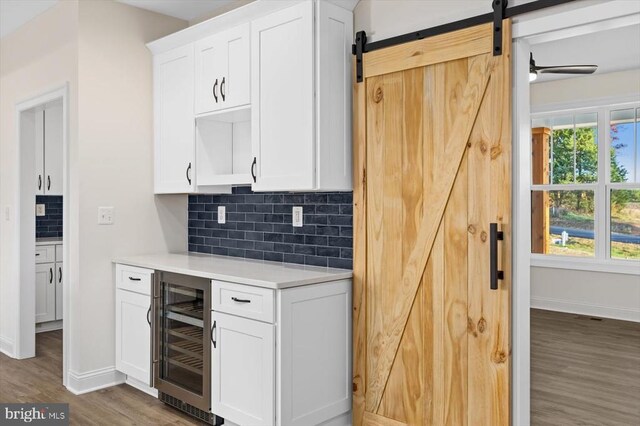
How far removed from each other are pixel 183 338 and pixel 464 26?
7.90 ft

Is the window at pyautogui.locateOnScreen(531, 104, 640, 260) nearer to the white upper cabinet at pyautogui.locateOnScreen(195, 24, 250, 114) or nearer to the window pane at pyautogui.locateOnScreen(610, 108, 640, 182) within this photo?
the window pane at pyautogui.locateOnScreen(610, 108, 640, 182)

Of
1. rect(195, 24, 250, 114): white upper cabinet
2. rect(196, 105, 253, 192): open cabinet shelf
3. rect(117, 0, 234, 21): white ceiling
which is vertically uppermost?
rect(117, 0, 234, 21): white ceiling

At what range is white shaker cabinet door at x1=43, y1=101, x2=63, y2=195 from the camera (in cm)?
518

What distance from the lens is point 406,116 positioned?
2.74 m

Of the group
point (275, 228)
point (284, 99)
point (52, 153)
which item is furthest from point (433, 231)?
point (52, 153)

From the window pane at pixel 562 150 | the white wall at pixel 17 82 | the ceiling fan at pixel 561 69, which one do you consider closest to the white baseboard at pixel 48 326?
the white wall at pixel 17 82

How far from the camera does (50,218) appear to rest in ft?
17.9

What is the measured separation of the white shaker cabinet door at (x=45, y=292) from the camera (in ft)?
16.6

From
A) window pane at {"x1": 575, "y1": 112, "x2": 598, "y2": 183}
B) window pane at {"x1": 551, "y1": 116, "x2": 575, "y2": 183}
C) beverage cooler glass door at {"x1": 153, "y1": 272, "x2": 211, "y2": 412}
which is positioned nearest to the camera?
beverage cooler glass door at {"x1": 153, "y1": 272, "x2": 211, "y2": 412}

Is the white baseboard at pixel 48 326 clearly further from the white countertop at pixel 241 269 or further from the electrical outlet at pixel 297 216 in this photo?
the electrical outlet at pixel 297 216

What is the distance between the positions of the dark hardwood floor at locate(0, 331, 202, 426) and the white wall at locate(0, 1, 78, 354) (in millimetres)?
533

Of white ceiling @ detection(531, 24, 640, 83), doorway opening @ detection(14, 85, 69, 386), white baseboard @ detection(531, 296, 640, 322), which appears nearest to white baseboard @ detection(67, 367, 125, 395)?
doorway opening @ detection(14, 85, 69, 386)

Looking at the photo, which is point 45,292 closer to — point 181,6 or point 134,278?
point 134,278

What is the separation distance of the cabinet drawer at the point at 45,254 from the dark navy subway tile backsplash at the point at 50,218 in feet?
1.20
